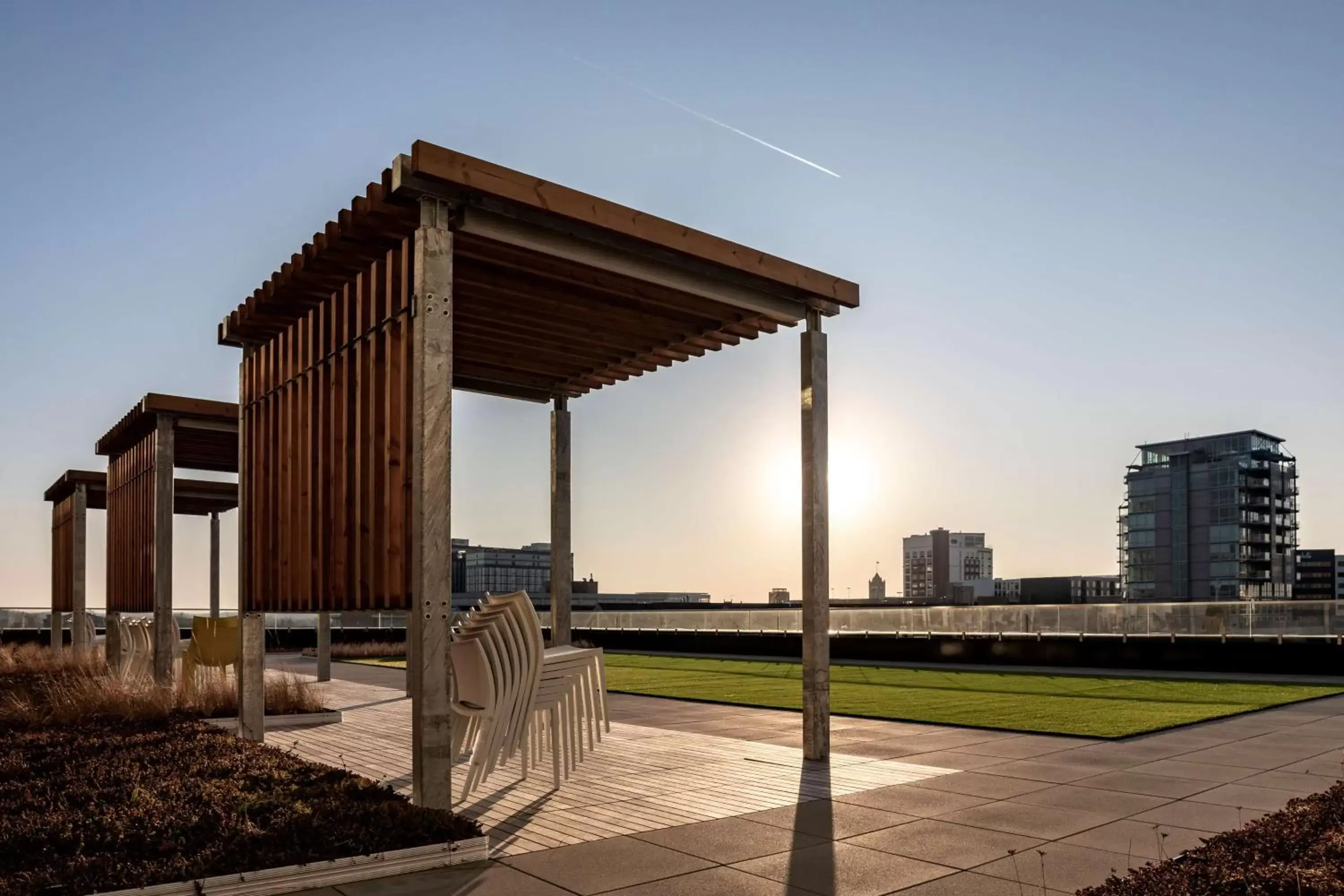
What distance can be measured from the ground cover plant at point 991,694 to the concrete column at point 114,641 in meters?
6.99

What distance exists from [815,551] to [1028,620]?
14407 mm

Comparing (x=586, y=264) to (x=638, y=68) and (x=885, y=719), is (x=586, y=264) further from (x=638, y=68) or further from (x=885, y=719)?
(x=885, y=719)

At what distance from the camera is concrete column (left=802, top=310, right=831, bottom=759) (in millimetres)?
8281

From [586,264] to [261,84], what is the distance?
5.16 meters

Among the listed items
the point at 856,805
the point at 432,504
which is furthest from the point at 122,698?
the point at 856,805

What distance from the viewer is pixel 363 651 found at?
2533cm

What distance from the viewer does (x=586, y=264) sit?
710cm

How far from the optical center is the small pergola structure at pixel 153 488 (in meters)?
12.2

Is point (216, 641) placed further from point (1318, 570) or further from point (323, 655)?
point (1318, 570)

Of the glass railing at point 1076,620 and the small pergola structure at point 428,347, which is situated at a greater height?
the small pergola structure at point 428,347

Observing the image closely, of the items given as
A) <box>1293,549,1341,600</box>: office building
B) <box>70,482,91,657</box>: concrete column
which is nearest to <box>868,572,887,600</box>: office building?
<box>1293,549,1341,600</box>: office building

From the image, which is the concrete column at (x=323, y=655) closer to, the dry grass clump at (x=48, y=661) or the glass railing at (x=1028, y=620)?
the glass railing at (x=1028, y=620)

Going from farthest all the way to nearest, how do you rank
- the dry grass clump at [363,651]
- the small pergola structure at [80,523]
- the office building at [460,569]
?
the office building at [460,569] → the dry grass clump at [363,651] → the small pergola structure at [80,523]

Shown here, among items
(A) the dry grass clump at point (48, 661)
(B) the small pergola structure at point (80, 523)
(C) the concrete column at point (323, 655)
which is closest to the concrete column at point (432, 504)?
(A) the dry grass clump at point (48, 661)
